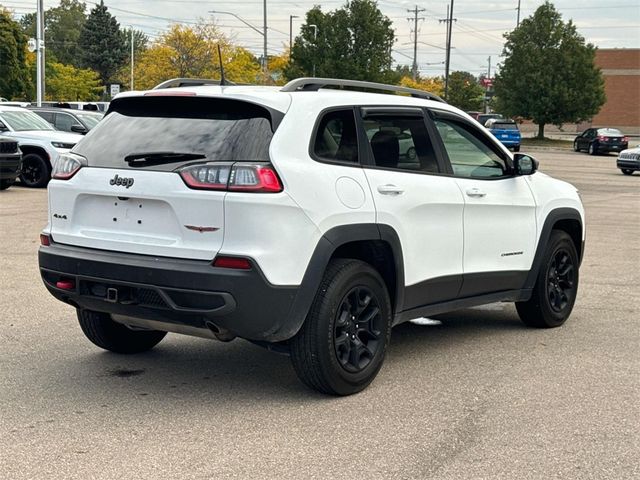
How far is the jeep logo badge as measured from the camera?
4.82 m

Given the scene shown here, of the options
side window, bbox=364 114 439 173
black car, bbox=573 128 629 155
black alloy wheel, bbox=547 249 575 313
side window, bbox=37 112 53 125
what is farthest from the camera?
black car, bbox=573 128 629 155

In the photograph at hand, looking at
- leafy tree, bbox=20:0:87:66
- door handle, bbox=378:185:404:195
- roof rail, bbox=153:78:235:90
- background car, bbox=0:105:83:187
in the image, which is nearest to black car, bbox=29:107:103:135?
background car, bbox=0:105:83:187

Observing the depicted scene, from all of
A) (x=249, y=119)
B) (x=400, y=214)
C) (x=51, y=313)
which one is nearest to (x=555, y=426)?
(x=400, y=214)

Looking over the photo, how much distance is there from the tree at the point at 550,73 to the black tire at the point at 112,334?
173ft

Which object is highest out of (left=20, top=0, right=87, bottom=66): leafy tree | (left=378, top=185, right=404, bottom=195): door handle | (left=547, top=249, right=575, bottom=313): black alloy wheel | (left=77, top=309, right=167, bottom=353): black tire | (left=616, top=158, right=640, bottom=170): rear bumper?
(left=20, top=0, right=87, bottom=66): leafy tree

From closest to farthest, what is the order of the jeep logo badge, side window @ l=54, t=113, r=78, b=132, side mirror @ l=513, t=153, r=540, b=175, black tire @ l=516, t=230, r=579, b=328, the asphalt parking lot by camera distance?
the asphalt parking lot
the jeep logo badge
side mirror @ l=513, t=153, r=540, b=175
black tire @ l=516, t=230, r=579, b=328
side window @ l=54, t=113, r=78, b=132

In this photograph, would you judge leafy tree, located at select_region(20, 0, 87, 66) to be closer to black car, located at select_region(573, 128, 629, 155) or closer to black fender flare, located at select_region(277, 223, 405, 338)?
black car, located at select_region(573, 128, 629, 155)

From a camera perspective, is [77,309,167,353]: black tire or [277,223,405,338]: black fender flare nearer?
[277,223,405,338]: black fender flare

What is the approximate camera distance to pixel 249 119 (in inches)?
189

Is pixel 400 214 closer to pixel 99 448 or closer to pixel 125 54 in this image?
pixel 99 448

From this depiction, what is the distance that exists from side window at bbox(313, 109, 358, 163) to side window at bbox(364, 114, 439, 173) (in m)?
0.15

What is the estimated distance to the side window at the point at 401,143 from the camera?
17.8 feet

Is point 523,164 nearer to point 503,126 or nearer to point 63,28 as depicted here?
point 503,126

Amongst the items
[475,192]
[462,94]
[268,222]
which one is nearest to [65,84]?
[462,94]
